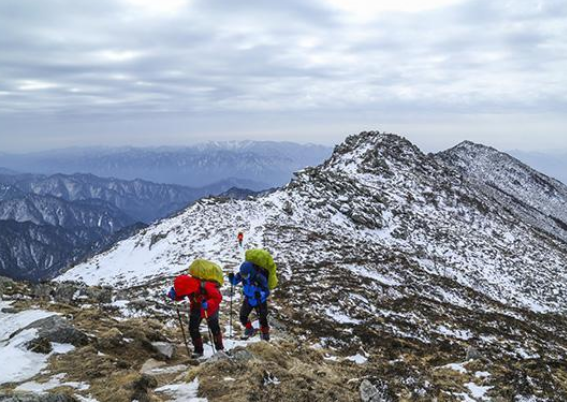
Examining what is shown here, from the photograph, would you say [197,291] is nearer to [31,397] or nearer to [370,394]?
[31,397]

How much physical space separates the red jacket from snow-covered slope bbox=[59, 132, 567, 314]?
12375 mm

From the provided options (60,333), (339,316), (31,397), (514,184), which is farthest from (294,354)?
(514,184)

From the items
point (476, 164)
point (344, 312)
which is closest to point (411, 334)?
point (344, 312)

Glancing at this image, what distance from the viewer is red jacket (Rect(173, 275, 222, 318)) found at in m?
10.5

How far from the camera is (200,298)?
35.1 feet

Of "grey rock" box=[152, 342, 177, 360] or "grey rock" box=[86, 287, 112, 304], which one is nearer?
"grey rock" box=[152, 342, 177, 360]

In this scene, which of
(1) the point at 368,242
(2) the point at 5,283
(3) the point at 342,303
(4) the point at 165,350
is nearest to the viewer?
(4) the point at 165,350

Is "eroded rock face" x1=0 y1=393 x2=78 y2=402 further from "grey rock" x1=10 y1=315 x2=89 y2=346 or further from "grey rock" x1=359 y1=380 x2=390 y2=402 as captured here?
"grey rock" x1=359 y1=380 x2=390 y2=402

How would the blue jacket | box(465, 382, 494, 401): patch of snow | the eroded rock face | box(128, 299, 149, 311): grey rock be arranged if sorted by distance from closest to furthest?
the eroded rock face
box(465, 382, 494, 401): patch of snow
the blue jacket
box(128, 299, 149, 311): grey rock

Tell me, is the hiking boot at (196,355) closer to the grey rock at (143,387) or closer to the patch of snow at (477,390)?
the grey rock at (143,387)

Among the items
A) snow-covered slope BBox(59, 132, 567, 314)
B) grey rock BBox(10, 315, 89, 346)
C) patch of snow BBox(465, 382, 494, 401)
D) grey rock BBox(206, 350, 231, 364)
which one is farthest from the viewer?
snow-covered slope BBox(59, 132, 567, 314)

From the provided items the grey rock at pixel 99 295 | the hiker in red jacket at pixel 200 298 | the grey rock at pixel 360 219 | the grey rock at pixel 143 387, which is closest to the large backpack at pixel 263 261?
the hiker in red jacket at pixel 200 298

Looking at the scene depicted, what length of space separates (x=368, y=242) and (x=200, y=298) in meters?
32.5

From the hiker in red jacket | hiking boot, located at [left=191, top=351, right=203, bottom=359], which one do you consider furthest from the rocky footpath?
the hiker in red jacket
